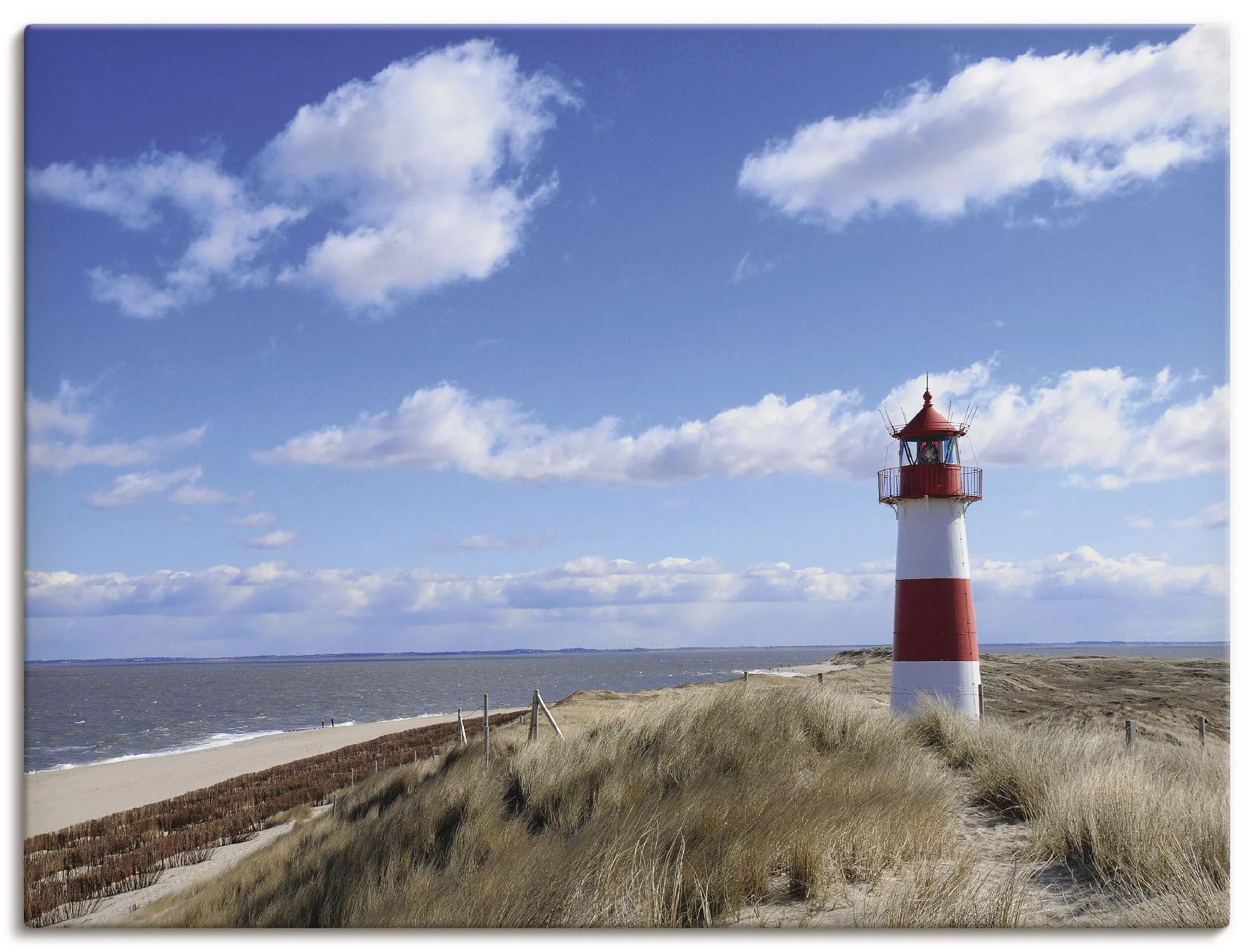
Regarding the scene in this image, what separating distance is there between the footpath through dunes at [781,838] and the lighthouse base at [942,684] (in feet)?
5.90

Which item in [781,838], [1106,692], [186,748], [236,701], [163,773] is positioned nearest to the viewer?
[781,838]

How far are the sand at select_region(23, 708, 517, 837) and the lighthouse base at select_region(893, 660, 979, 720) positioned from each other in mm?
11452

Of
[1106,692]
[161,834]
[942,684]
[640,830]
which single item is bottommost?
[161,834]

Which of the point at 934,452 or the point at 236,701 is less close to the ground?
the point at 934,452

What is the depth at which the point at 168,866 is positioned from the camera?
9508 mm

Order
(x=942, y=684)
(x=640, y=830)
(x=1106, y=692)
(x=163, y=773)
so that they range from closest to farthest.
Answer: (x=640, y=830) → (x=942, y=684) → (x=1106, y=692) → (x=163, y=773)

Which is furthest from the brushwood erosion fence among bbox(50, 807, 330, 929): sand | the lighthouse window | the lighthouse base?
the lighthouse window

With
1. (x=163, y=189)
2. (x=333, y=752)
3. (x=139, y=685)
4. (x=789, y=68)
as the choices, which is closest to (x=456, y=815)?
(x=163, y=189)

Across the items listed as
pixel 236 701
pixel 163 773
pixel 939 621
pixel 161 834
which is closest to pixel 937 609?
pixel 939 621

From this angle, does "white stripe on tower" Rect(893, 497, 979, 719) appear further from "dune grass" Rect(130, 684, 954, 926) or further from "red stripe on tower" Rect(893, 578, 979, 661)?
"dune grass" Rect(130, 684, 954, 926)

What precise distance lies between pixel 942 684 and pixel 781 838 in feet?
18.4

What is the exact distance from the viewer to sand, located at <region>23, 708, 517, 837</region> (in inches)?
695

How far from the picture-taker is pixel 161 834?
12305 millimetres

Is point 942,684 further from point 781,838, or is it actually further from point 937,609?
point 781,838
